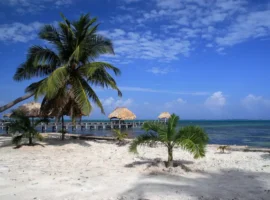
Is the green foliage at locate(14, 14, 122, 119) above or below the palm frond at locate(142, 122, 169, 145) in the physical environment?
above

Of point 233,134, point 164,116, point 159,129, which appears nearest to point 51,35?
point 159,129

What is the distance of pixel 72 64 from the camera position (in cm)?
1278

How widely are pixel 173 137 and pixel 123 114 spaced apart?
1173 inches

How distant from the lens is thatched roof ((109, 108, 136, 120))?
37250 mm

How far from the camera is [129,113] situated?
123ft

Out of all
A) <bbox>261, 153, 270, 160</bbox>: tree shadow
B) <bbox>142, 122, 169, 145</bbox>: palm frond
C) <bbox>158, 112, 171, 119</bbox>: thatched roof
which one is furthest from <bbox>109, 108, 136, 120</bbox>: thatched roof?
<bbox>142, 122, 169, 145</bbox>: palm frond

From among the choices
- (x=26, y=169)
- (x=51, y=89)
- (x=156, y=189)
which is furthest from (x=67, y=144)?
(x=156, y=189)

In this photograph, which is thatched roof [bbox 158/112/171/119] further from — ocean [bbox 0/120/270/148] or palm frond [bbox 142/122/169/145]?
palm frond [bbox 142/122/169/145]

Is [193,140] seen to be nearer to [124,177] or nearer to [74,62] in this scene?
[124,177]

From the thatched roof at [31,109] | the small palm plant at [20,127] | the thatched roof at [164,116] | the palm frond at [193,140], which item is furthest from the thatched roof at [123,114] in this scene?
the palm frond at [193,140]

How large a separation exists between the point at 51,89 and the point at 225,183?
315 inches

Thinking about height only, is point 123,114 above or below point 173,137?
above

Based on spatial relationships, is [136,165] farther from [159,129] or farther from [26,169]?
[26,169]

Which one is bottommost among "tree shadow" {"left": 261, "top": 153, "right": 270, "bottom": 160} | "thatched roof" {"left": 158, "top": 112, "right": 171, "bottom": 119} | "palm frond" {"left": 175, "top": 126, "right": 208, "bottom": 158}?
"tree shadow" {"left": 261, "top": 153, "right": 270, "bottom": 160}
